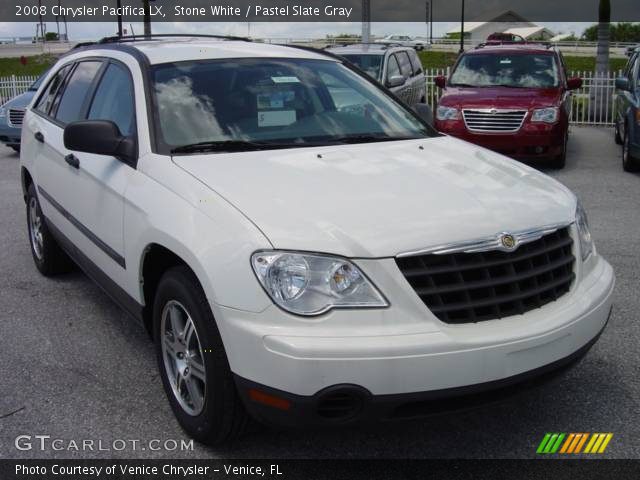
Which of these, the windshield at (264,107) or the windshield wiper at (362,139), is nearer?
the windshield at (264,107)

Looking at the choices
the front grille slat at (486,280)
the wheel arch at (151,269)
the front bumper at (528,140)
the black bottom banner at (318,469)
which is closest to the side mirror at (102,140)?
the wheel arch at (151,269)

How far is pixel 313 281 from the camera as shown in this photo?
2.77 m

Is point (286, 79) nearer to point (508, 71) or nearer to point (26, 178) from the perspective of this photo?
point (26, 178)

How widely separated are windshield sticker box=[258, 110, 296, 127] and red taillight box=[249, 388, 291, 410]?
166cm

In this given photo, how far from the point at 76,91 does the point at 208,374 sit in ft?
9.27

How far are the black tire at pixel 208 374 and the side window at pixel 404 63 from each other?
11.6 metres

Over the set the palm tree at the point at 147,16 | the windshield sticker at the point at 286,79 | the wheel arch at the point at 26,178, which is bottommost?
the wheel arch at the point at 26,178

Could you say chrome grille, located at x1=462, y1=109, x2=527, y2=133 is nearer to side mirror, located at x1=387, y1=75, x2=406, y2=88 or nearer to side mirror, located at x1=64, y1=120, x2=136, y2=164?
side mirror, located at x1=387, y1=75, x2=406, y2=88

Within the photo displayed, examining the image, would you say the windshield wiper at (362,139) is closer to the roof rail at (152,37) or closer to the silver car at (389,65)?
the roof rail at (152,37)

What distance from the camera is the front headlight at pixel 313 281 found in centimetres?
275

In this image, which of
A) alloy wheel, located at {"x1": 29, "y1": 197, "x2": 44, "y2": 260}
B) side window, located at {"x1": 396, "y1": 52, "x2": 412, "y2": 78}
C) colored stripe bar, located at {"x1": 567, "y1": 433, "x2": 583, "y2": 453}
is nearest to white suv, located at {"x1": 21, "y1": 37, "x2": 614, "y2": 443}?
colored stripe bar, located at {"x1": 567, "y1": 433, "x2": 583, "y2": 453}

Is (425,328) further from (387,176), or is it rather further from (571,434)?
(571,434)

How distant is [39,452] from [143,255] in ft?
3.15

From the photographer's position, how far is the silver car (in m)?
13.1
